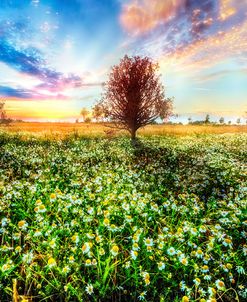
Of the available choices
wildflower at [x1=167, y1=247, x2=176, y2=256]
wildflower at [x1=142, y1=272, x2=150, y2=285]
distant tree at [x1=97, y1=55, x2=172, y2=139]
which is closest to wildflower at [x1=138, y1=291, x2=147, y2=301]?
wildflower at [x1=142, y1=272, x2=150, y2=285]

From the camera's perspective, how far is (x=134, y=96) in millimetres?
19234

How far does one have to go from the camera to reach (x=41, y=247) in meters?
4.10

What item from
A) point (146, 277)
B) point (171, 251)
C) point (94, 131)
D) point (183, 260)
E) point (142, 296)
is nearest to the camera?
point (142, 296)

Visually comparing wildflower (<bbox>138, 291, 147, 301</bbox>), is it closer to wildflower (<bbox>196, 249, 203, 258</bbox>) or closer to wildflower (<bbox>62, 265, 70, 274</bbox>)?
wildflower (<bbox>62, 265, 70, 274</bbox>)

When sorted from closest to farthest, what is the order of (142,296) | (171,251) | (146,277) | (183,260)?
(142,296) → (146,277) → (183,260) → (171,251)

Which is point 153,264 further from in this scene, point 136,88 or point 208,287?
point 136,88

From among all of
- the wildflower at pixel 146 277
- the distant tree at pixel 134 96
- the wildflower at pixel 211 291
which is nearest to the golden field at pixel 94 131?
the distant tree at pixel 134 96

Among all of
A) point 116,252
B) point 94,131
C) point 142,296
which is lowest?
point 142,296

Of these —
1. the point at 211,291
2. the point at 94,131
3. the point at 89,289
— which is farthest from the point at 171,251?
the point at 94,131

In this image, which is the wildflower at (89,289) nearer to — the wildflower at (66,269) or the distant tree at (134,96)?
the wildflower at (66,269)

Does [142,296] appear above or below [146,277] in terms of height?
below

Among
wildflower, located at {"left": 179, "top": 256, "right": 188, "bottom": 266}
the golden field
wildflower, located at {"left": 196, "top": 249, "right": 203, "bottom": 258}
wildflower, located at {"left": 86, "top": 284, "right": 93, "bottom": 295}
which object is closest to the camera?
wildflower, located at {"left": 86, "top": 284, "right": 93, "bottom": 295}

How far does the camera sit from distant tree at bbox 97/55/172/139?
62.7 ft

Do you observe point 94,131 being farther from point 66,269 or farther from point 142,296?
point 142,296
